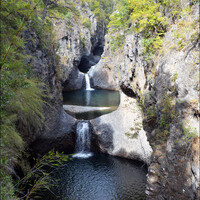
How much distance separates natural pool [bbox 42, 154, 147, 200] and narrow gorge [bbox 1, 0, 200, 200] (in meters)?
0.05

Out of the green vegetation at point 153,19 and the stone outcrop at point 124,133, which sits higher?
the green vegetation at point 153,19

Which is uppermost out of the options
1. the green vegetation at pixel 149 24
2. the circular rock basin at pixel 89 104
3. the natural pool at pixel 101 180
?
the green vegetation at pixel 149 24

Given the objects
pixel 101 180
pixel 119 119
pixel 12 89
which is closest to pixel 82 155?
pixel 101 180

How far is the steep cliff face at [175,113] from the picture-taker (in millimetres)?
4844

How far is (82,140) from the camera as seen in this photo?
44.6ft

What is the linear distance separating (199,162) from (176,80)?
9.93 feet

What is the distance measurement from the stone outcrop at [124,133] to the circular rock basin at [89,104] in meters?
3.44

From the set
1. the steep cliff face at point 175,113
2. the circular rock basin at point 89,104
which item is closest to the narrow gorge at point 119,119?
the steep cliff face at point 175,113

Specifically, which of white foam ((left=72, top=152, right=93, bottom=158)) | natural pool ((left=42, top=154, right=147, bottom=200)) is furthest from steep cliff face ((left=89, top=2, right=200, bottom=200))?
white foam ((left=72, top=152, right=93, bottom=158))

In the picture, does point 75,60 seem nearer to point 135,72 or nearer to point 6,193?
point 135,72

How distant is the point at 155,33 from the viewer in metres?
8.85

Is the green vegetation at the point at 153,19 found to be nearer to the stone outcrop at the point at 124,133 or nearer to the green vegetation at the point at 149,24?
the green vegetation at the point at 149,24

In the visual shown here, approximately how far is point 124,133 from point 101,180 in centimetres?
390

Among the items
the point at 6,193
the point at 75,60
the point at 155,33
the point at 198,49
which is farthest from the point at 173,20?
the point at 75,60
